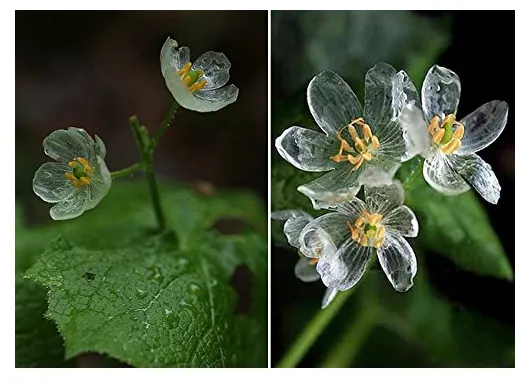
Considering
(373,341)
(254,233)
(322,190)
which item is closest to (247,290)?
(254,233)

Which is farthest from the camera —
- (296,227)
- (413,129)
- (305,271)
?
(305,271)

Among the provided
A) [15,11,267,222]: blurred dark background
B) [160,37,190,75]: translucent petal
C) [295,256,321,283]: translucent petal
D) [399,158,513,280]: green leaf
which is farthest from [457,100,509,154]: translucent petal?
[15,11,267,222]: blurred dark background

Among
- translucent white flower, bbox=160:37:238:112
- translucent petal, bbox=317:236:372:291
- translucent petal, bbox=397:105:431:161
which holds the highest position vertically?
translucent white flower, bbox=160:37:238:112

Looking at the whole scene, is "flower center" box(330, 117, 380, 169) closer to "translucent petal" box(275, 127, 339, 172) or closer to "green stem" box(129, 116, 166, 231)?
"translucent petal" box(275, 127, 339, 172)

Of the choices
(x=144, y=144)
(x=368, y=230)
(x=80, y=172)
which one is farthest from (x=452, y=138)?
(x=80, y=172)

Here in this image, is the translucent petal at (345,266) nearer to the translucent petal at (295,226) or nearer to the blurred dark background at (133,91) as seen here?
the translucent petal at (295,226)

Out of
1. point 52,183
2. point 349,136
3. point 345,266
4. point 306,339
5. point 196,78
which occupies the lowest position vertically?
point 306,339

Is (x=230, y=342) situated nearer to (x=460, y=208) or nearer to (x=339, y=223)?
(x=339, y=223)

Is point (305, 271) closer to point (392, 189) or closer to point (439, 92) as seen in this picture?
point (392, 189)
